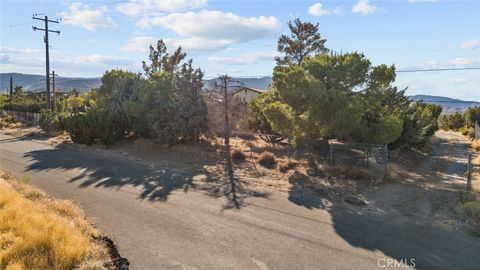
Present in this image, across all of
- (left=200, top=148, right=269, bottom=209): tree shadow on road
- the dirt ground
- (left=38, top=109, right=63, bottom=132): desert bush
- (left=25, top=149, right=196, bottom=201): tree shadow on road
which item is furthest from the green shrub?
the dirt ground

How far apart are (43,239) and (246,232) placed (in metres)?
4.04

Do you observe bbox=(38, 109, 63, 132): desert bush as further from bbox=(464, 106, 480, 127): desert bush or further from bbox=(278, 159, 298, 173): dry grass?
bbox=(464, 106, 480, 127): desert bush

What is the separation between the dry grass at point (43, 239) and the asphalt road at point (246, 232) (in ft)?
2.09

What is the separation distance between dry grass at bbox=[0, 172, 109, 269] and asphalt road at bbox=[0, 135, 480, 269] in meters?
0.64

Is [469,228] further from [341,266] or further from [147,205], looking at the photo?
[147,205]

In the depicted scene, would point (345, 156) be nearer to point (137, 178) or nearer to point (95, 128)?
Result: point (137, 178)

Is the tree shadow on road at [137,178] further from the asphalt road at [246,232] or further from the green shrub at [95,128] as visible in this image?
the green shrub at [95,128]

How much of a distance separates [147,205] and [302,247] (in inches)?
194

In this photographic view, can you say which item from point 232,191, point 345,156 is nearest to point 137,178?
point 232,191

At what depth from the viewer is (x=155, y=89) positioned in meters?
20.1

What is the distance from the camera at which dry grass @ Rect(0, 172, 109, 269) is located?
19.6 ft

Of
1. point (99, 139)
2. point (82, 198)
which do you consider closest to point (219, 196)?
point (82, 198)

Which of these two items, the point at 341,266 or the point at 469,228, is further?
the point at 469,228

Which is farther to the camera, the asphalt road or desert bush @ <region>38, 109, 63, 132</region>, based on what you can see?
desert bush @ <region>38, 109, 63, 132</region>
